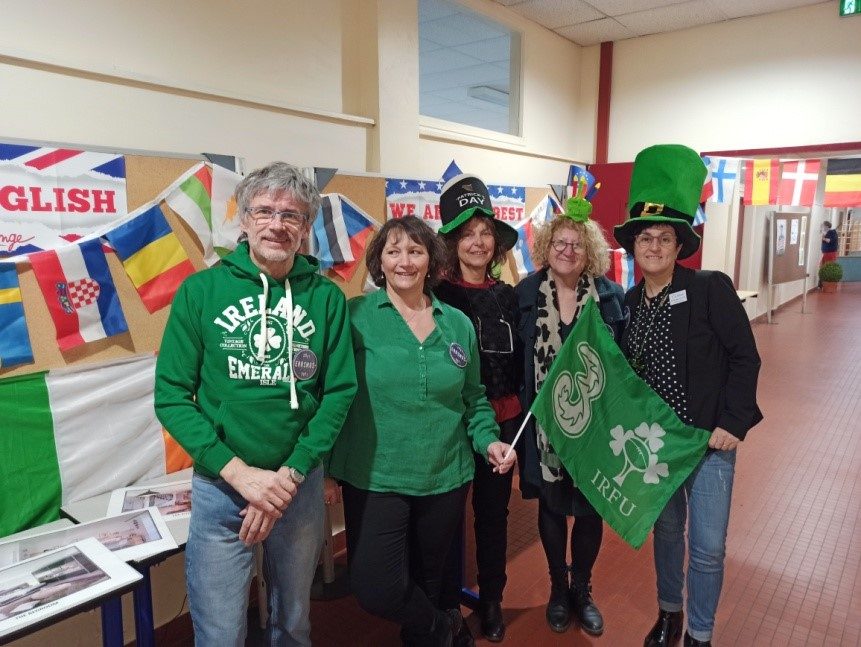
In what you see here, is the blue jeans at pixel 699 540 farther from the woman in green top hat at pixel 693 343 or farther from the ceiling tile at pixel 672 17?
the ceiling tile at pixel 672 17

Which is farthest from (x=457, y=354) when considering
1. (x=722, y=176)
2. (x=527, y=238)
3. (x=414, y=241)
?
(x=722, y=176)

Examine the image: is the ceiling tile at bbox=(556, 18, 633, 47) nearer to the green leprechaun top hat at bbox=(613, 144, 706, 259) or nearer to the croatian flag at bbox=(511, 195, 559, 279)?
the croatian flag at bbox=(511, 195, 559, 279)

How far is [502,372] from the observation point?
81.9 inches

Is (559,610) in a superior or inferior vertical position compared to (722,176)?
inferior

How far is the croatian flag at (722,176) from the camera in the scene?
5055 millimetres

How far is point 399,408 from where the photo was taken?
1670mm

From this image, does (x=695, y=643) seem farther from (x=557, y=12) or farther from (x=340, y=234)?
(x=557, y=12)

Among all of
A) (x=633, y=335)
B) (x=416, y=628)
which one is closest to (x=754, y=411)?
(x=633, y=335)

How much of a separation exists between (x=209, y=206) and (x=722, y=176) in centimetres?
435

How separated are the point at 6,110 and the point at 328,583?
2.17 m

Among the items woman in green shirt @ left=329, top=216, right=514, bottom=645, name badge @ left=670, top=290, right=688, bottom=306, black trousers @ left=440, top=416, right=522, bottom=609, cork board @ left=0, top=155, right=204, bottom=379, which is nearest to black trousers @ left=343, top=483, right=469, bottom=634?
Answer: woman in green shirt @ left=329, top=216, right=514, bottom=645

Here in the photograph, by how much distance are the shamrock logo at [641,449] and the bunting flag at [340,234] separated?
4.47ft

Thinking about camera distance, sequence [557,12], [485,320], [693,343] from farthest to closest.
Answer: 1. [557,12]
2. [485,320]
3. [693,343]

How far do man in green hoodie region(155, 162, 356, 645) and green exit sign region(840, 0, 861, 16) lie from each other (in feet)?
17.0
